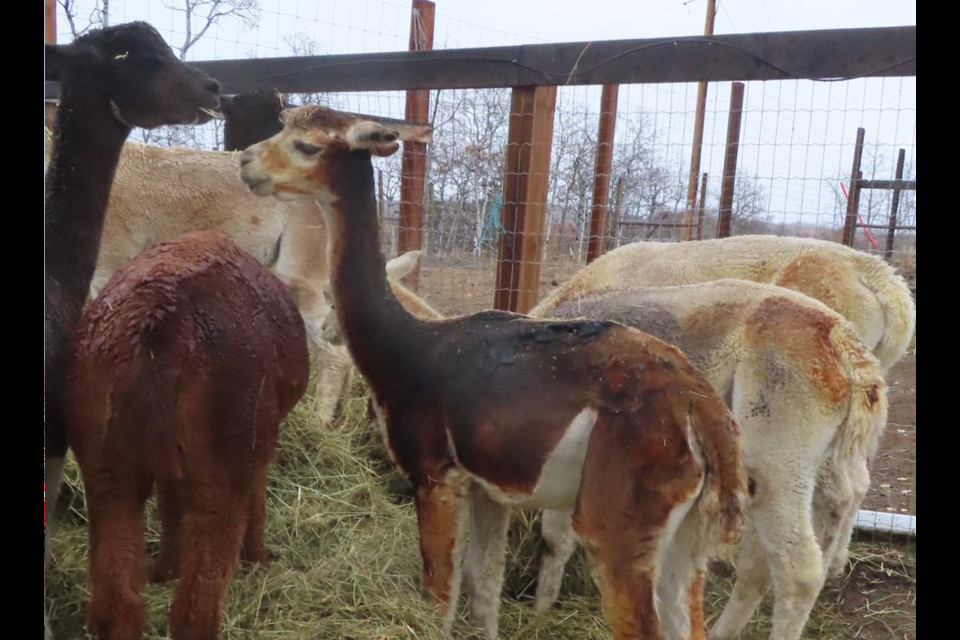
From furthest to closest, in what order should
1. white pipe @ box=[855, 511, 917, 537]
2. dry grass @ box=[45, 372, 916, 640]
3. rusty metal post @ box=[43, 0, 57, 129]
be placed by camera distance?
rusty metal post @ box=[43, 0, 57, 129] → white pipe @ box=[855, 511, 917, 537] → dry grass @ box=[45, 372, 916, 640]

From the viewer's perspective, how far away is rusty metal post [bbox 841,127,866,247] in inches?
286

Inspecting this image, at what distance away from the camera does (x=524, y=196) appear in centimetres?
452

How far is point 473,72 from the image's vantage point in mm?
4281

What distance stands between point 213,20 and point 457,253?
2572mm

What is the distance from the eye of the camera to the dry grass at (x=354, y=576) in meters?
2.87

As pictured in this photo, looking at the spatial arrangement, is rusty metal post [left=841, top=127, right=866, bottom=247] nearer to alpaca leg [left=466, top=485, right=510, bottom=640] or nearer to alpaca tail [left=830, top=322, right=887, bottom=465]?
alpaca tail [left=830, top=322, right=887, bottom=465]

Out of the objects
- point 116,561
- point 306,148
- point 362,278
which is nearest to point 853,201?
point 362,278

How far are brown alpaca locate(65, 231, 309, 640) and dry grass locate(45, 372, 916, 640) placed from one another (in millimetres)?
395

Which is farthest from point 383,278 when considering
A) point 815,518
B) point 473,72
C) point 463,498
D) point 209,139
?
point 209,139

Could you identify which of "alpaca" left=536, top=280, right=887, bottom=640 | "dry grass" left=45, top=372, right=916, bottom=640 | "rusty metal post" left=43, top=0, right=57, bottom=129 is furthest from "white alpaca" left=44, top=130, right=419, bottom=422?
"alpaca" left=536, top=280, right=887, bottom=640

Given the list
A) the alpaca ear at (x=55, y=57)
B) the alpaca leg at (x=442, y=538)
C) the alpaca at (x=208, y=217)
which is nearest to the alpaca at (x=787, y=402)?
the alpaca leg at (x=442, y=538)

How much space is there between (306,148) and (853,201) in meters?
7.30

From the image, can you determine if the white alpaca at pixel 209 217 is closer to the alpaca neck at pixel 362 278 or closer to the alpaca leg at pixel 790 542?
the alpaca neck at pixel 362 278

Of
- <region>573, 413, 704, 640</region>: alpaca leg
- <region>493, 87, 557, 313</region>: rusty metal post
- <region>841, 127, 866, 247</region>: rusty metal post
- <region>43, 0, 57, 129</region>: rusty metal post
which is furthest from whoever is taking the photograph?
<region>841, 127, 866, 247</region>: rusty metal post
